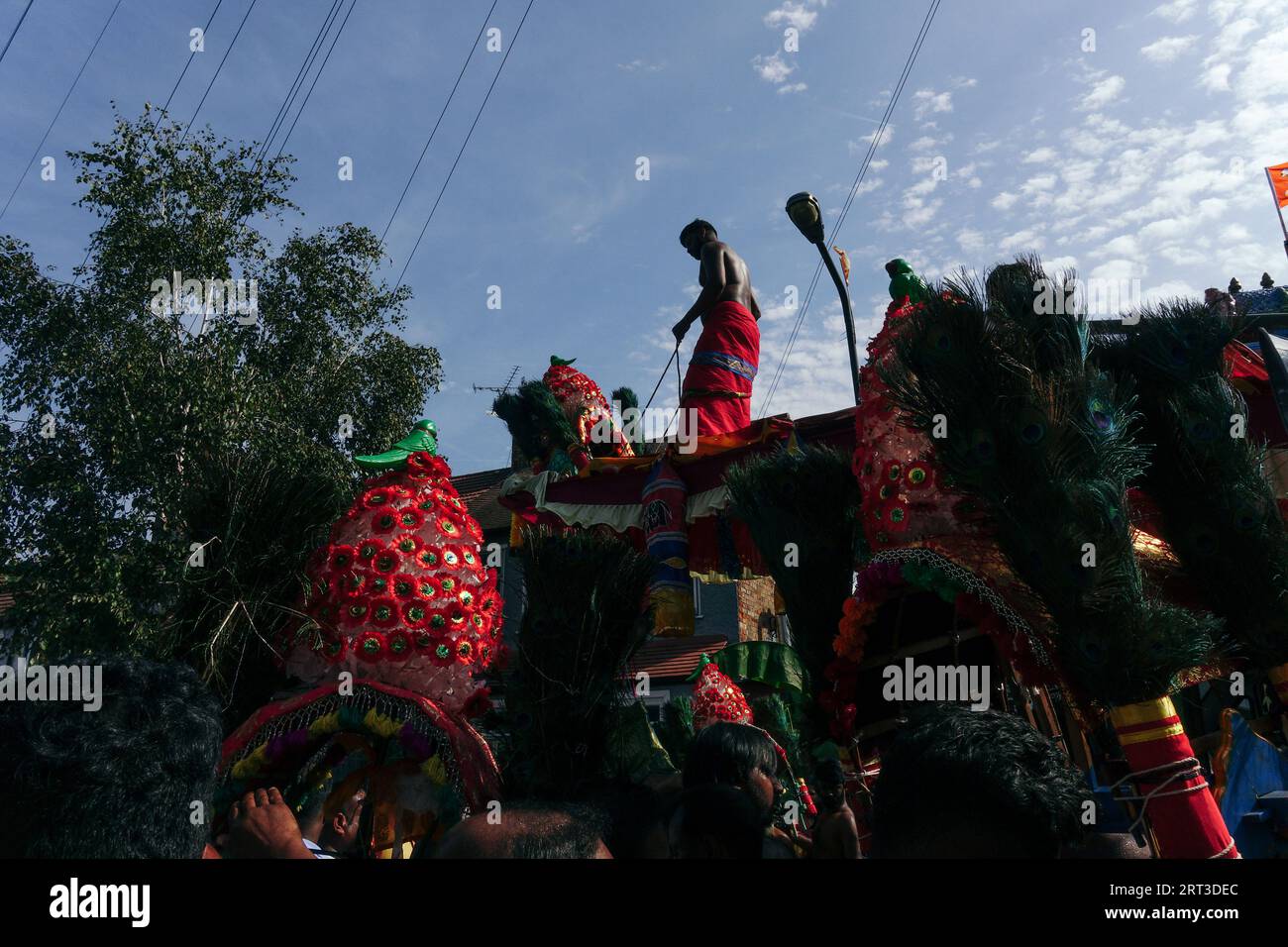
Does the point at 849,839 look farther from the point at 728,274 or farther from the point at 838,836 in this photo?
the point at 728,274

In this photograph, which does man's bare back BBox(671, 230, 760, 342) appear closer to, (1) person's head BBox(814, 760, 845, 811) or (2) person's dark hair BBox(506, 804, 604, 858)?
(1) person's head BBox(814, 760, 845, 811)

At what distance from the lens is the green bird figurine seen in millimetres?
5082

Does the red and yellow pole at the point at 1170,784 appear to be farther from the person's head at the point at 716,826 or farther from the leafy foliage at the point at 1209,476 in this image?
the person's head at the point at 716,826

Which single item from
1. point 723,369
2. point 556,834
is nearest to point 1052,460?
point 556,834

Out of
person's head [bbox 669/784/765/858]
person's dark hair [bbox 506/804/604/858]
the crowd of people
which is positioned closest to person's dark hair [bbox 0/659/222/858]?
the crowd of people

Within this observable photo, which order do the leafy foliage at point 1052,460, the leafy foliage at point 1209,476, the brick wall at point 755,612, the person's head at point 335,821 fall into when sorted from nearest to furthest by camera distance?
the leafy foliage at point 1052,460 < the leafy foliage at point 1209,476 < the person's head at point 335,821 < the brick wall at point 755,612

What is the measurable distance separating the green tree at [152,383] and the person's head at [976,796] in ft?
20.8

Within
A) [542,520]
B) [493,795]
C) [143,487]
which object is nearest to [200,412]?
[143,487]

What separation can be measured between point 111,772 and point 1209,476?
4.27 meters

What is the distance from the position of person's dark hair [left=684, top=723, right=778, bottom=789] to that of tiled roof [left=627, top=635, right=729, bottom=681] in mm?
10381

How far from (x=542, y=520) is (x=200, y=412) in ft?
14.7

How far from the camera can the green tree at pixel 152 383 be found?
9.19 metres

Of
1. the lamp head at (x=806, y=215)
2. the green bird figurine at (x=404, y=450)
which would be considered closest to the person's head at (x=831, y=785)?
the green bird figurine at (x=404, y=450)

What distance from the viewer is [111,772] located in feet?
5.23
